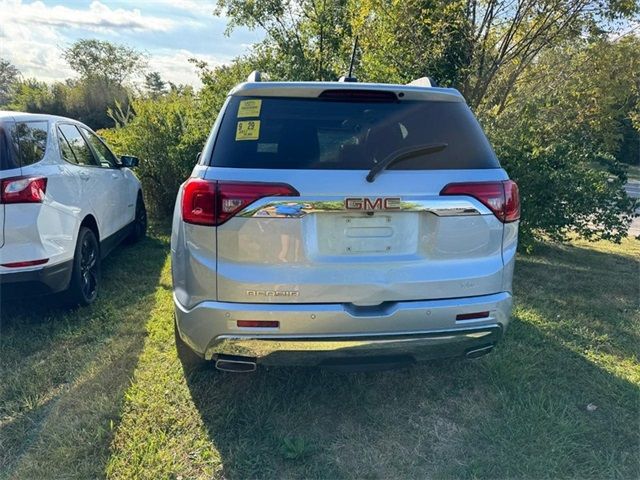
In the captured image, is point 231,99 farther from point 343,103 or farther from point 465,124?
point 465,124

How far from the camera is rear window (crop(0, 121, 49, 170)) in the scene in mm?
3307

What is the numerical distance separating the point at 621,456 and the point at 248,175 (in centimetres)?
238

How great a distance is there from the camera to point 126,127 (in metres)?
8.38

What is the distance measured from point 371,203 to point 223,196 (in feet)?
2.24

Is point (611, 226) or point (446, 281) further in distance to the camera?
point (611, 226)

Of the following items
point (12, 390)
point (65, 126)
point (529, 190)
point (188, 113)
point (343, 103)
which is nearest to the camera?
point (343, 103)

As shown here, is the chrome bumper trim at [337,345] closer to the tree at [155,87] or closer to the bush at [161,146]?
the bush at [161,146]

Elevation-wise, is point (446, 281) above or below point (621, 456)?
above

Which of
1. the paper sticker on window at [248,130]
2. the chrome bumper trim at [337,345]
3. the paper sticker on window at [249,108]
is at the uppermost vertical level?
the paper sticker on window at [249,108]

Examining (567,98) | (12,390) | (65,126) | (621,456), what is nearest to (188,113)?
(65,126)

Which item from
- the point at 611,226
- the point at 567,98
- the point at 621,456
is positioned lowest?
the point at 621,456

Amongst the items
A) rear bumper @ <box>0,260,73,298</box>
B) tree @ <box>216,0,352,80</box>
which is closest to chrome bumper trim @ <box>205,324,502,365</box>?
rear bumper @ <box>0,260,73,298</box>

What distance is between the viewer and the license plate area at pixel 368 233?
7.32 feet

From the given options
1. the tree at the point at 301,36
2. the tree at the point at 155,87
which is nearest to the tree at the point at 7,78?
the tree at the point at 155,87
